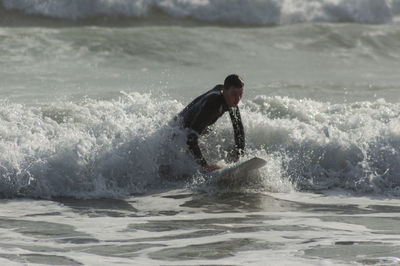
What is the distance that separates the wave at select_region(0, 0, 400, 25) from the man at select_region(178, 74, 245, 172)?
1015cm

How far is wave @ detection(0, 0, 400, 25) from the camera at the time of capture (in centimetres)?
1775

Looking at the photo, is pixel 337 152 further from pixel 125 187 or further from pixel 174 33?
pixel 174 33

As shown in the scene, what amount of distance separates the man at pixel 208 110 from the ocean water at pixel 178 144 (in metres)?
0.28

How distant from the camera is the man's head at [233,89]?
7.89m

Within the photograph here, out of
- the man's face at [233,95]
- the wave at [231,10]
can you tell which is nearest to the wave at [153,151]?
the man's face at [233,95]

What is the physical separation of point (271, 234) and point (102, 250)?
4.79 ft

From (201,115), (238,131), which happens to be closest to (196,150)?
(201,115)

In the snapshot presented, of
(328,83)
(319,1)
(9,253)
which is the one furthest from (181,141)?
(319,1)

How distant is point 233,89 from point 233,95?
0.22 ft

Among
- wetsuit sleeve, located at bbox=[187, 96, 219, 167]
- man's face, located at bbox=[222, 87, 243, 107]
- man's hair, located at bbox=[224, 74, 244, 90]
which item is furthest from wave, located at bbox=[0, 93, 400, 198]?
man's hair, located at bbox=[224, 74, 244, 90]

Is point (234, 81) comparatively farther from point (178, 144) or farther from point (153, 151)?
point (153, 151)

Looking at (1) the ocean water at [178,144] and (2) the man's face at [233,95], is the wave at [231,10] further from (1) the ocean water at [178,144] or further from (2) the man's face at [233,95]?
(2) the man's face at [233,95]

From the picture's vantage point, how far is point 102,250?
562 centimetres

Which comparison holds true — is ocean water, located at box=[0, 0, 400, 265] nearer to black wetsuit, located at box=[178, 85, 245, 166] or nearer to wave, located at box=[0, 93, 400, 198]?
wave, located at box=[0, 93, 400, 198]
